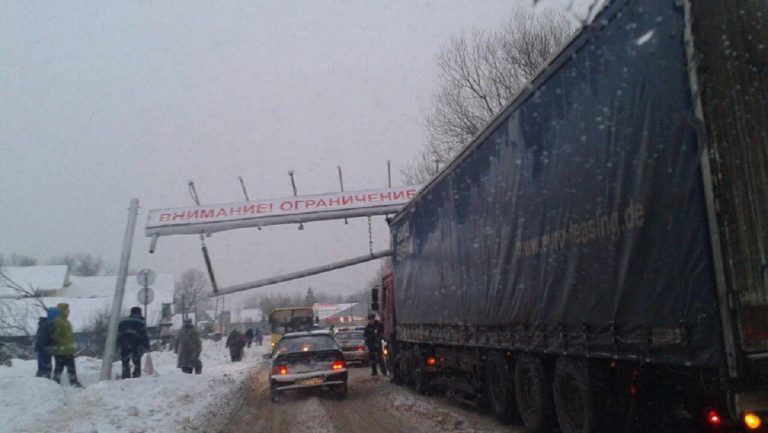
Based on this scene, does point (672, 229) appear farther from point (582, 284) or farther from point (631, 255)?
point (582, 284)

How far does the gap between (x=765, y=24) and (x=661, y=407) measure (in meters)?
3.62

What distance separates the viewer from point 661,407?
6797 millimetres

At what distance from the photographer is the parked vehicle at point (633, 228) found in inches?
196

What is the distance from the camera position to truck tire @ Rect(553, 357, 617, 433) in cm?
726

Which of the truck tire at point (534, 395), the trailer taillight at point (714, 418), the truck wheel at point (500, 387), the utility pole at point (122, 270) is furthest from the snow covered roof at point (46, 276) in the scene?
the trailer taillight at point (714, 418)

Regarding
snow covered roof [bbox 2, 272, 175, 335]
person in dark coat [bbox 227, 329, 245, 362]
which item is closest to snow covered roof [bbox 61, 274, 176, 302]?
snow covered roof [bbox 2, 272, 175, 335]

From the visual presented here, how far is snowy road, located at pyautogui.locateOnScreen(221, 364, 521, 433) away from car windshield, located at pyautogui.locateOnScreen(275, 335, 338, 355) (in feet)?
3.55

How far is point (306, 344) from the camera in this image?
51.1 feet

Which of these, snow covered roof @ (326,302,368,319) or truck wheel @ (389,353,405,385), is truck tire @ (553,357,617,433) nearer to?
truck wheel @ (389,353,405,385)

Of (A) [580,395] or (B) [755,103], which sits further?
(A) [580,395]

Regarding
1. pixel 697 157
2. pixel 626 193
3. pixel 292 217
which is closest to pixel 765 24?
pixel 697 157

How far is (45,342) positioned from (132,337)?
7.91 ft

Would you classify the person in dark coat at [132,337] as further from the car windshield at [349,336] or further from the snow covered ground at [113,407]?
the car windshield at [349,336]

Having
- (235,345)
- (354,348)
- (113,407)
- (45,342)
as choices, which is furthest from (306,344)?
(235,345)
